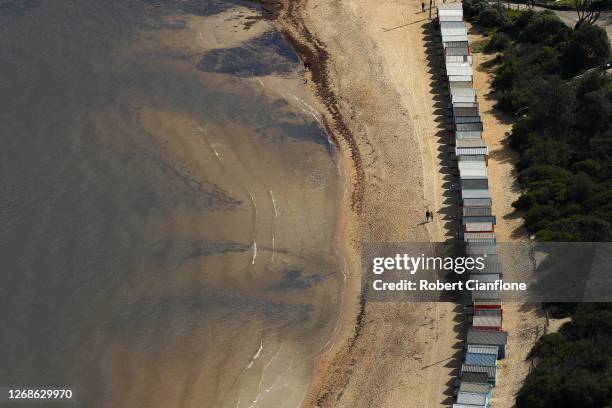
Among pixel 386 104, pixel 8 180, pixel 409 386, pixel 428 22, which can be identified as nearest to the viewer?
pixel 409 386

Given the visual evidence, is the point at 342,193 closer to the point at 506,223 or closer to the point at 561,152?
the point at 506,223

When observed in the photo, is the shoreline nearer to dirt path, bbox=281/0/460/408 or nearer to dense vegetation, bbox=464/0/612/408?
dirt path, bbox=281/0/460/408

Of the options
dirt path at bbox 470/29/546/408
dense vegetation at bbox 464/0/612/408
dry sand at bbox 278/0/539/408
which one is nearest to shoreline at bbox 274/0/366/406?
dry sand at bbox 278/0/539/408

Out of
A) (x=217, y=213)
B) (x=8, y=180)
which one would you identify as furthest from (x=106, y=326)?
(x=8, y=180)

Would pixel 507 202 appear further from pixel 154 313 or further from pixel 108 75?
pixel 108 75

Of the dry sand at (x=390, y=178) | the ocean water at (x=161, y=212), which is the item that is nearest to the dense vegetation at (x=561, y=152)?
the dry sand at (x=390, y=178)

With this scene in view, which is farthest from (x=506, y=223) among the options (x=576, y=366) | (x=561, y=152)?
(x=576, y=366)
